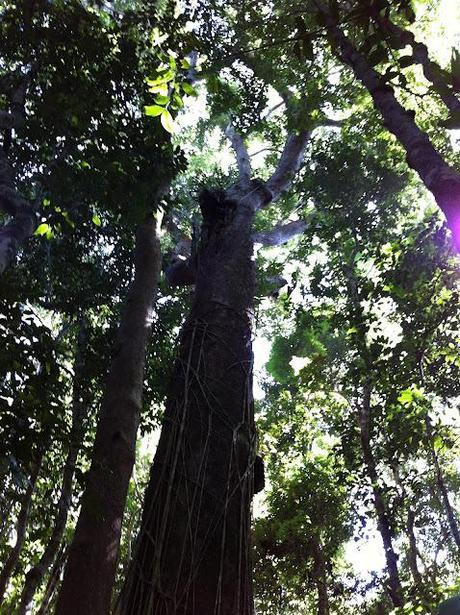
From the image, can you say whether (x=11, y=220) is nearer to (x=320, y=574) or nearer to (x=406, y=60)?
(x=406, y=60)

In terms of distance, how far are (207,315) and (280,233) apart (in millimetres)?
6981

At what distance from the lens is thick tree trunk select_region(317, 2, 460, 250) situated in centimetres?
149

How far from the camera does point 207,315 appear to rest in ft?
13.2

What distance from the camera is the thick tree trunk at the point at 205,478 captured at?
250cm

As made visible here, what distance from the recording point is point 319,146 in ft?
26.3

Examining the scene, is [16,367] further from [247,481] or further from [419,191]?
[419,191]

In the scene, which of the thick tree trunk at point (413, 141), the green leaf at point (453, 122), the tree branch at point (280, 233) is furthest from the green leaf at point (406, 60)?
the tree branch at point (280, 233)

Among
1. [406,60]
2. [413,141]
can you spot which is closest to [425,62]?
[406,60]

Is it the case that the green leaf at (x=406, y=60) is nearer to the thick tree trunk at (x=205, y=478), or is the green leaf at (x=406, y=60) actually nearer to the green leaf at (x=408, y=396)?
the thick tree trunk at (x=205, y=478)

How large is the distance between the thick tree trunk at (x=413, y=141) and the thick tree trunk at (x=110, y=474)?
2.07m

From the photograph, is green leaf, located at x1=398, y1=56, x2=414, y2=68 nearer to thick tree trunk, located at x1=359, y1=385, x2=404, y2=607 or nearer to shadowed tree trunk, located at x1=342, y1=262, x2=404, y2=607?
shadowed tree trunk, located at x1=342, y1=262, x2=404, y2=607

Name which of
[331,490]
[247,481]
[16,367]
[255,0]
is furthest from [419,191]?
[16,367]

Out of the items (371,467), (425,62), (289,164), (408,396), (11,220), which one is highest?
(289,164)

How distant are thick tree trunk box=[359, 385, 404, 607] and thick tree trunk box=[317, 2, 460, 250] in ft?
14.2
